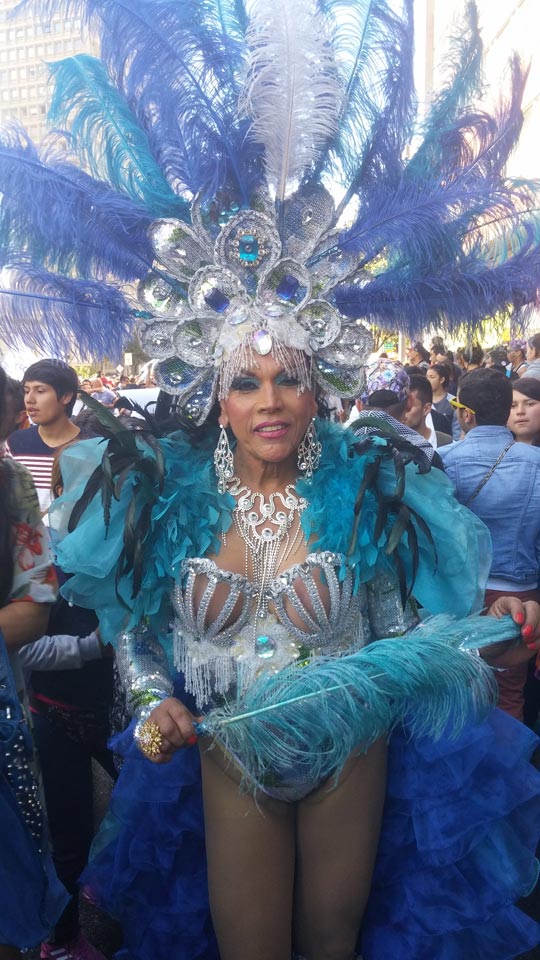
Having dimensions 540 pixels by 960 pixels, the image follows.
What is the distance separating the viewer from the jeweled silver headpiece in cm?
209

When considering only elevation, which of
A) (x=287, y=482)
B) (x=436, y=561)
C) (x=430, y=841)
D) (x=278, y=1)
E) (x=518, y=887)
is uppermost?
(x=278, y=1)

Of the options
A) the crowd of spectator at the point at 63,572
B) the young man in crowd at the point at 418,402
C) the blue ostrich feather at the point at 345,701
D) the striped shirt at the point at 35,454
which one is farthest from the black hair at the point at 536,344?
the blue ostrich feather at the point at 345,701

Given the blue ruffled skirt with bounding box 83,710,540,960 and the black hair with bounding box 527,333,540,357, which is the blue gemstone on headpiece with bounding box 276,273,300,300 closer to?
the blue ruffled skirt with bounding box 83,710,540,960

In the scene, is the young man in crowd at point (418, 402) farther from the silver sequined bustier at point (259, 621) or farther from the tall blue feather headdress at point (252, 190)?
the silver sequined bustier at point (259, 621)

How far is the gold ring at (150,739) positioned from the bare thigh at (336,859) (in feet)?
1.42

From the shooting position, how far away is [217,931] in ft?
6.43

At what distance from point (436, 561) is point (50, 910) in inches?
53.3

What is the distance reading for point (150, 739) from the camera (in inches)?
71.1

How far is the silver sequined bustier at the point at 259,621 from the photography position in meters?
2.07

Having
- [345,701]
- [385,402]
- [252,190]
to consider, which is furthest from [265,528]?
[385,402]

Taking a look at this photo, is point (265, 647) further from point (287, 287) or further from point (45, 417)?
point (45, 417)

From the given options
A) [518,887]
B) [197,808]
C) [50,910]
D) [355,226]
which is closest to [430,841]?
[518,887]

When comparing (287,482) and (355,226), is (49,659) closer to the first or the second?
(287,482)

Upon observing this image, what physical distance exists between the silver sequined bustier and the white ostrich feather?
111 centimetres
